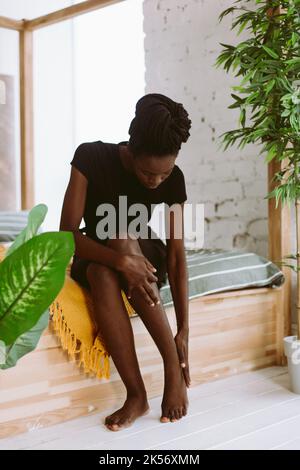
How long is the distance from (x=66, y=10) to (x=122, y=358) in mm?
2093

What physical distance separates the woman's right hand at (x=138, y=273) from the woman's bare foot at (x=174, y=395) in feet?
0.76

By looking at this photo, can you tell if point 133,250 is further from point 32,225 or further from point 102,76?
point 102,76

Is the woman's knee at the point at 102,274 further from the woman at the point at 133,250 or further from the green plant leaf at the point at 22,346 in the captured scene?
the green plant leaf at the point at 22,346

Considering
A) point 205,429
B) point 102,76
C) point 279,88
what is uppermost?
point 102,76

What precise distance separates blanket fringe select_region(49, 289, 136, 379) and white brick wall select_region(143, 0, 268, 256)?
3.67 ft

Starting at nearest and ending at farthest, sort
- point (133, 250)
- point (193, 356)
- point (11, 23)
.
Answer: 1. point (133, 250)
2. point (193, 356)
3. point (11, 23)

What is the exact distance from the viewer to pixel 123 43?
12.6ft

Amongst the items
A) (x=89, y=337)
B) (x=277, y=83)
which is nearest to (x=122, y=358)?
(x=89, y=337)

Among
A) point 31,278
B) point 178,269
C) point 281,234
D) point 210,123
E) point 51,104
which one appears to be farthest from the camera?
point 51,104

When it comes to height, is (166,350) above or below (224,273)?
below

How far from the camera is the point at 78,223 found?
5.57 ft

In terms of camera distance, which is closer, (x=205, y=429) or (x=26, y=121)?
(x=205, y=429)

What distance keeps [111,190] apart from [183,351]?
0.52m

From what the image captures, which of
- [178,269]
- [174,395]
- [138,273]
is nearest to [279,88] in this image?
[178,269]
